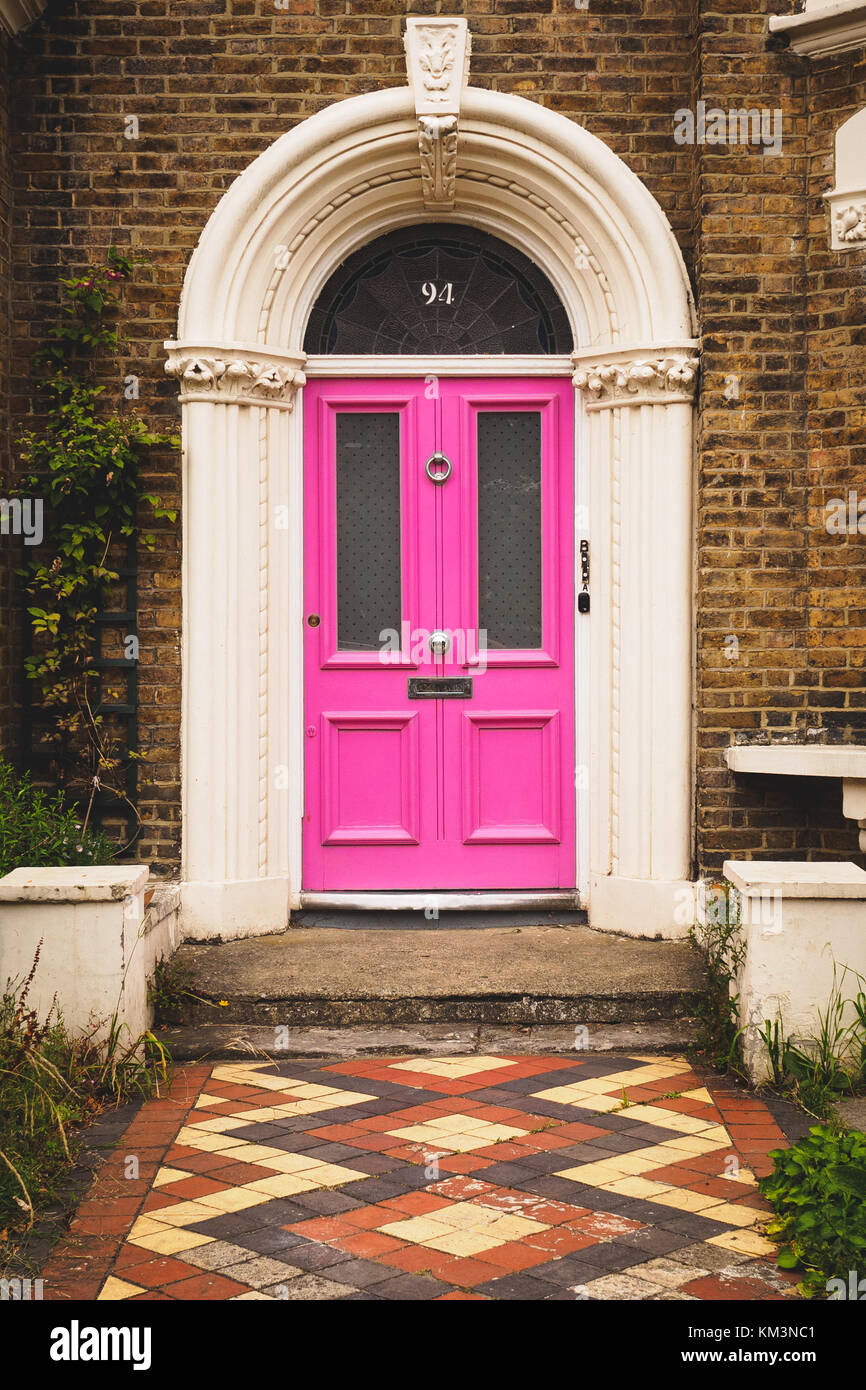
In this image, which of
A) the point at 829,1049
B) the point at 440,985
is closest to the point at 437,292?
the point at 440,985

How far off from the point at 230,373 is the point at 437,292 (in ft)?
3.61

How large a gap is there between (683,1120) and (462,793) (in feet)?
7.58

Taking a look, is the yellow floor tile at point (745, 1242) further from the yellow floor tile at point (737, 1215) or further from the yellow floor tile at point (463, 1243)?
the yellow floor tile at point (463, 1243)

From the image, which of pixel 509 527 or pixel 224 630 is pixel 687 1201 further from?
pixel 509 527

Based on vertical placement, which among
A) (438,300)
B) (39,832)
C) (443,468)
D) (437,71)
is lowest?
(39,832)

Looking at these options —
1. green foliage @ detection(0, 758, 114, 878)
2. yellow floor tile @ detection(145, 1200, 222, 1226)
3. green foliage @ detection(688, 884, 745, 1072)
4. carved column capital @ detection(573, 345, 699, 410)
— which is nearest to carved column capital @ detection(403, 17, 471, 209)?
carved column capital @ detection(573, 345, 699, 410)

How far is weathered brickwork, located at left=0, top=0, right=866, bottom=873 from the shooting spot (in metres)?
5.78

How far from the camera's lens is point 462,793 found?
6309mm

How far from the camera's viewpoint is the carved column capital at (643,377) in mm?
5879

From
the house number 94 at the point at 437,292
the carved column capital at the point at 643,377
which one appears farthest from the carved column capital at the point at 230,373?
the carved column capital at the point at 643,377

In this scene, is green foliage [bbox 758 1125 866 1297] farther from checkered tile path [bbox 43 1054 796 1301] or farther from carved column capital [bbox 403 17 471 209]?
carved column capital [bbox 403 17 471 209]

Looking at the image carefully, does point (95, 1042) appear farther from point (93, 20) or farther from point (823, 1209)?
point (93, 20)

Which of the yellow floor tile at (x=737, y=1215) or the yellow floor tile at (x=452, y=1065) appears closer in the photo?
the yellow floor tile at (x=737, y=1215)

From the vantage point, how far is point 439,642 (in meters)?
6.28
